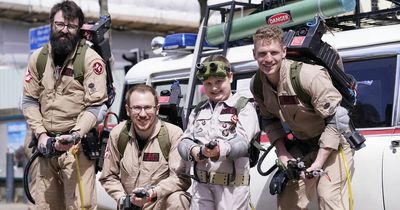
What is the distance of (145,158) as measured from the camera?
4914 millimetres

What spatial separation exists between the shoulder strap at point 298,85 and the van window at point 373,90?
72 centimetres

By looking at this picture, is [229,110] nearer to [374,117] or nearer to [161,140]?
[161,140]

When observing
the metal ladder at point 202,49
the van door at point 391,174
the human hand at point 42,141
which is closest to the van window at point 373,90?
the van door at point 391,174

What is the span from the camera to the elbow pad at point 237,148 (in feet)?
14.2

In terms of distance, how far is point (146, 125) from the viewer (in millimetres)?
4863

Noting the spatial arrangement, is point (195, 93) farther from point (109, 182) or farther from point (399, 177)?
point (399, 177)

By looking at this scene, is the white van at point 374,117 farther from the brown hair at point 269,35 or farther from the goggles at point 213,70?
the goggles at point 213,70

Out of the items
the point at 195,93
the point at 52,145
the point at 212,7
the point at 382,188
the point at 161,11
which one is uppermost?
the point at 161,11

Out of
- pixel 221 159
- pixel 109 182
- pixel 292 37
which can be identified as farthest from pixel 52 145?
pixel 292 37

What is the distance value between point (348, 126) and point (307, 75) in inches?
17.5

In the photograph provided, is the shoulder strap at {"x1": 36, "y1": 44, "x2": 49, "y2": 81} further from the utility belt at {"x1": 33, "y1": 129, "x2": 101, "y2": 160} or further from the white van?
the white van

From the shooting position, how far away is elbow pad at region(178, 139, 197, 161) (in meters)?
4.45

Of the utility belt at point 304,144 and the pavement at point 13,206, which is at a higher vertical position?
the utility belt at point 304,144

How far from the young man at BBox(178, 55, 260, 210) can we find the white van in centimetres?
91
